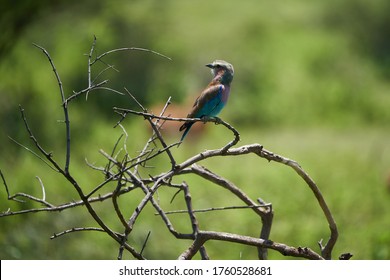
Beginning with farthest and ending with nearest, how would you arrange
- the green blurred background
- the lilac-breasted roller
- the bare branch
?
the green blurred background
the lilac-breasted roller
the bare branch

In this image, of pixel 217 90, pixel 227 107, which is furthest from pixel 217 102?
pixel 227 107

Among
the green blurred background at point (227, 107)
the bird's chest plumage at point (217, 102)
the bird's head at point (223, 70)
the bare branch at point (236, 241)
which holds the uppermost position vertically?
the green blurred background at point (227, 107)

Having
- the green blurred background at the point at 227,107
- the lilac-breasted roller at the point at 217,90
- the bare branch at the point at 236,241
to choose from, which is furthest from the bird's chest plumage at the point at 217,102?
the green blurred background at the point at 227,107

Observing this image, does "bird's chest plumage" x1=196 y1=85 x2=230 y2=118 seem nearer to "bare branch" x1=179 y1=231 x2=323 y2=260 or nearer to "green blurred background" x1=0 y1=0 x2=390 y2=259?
"bare branch" x1=179 y1=231 x2=323 y2=260

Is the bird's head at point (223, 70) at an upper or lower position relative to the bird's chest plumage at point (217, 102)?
upper

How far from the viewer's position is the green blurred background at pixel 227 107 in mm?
5656

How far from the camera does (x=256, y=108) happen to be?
30.0 feet

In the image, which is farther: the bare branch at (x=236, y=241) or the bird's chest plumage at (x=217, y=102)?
the bird's chest plumage at (x=217, y=102)

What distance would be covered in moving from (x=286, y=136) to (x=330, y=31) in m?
2.42

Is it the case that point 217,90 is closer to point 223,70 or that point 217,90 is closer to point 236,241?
point 223,70

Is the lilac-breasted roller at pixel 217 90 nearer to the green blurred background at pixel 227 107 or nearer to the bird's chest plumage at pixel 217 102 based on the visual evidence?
the bird's chest plumage at pixel 217 102

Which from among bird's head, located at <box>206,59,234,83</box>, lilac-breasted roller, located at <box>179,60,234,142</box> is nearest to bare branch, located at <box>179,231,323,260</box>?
lilac-breasted roller, located at <box>179,60,234,142</box>

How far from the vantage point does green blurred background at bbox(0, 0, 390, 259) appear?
18.6 feet

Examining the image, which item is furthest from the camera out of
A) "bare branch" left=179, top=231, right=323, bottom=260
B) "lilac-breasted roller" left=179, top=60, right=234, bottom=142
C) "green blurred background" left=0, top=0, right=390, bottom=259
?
"green blurred background" left=0, top=0, right=390, bottom=259
